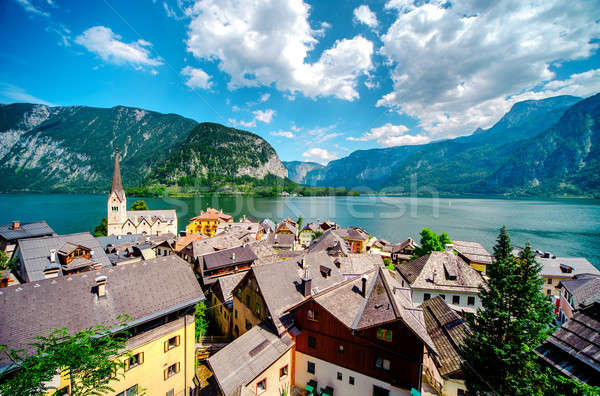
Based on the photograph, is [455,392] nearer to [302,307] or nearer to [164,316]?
[302,307]

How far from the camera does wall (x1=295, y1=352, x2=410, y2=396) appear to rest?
1508cm

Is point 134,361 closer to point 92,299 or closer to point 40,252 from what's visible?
point 92,299

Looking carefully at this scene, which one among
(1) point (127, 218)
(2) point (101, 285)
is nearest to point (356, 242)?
(2) point (101, 285)

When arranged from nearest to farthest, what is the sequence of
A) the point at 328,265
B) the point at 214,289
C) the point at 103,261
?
the point at 328,265 → the point at 214,289 → the point at 103,261

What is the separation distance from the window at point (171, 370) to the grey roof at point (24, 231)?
4554cm

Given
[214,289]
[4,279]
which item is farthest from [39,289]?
[4,279]

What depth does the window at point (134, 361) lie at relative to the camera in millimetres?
13365

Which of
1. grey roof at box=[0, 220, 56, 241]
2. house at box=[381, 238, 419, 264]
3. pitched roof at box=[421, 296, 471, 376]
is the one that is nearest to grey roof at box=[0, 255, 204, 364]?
pitched roof at box=[421, 296, 471, 376]

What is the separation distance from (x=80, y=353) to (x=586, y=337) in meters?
16.7

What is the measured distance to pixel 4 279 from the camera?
2416 cm

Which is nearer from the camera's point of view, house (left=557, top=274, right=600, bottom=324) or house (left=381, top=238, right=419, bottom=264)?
house (left=557, top=274, right=600, bottom=324)

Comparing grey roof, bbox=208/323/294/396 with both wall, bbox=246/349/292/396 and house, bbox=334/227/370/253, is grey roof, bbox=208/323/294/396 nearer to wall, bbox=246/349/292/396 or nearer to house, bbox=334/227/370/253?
wall, bbox=246/349/292/396

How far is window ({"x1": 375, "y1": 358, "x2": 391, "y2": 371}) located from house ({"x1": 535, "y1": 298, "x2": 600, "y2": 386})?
926cm

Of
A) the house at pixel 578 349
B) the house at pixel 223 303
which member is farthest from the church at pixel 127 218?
the house at pixel 578 349
